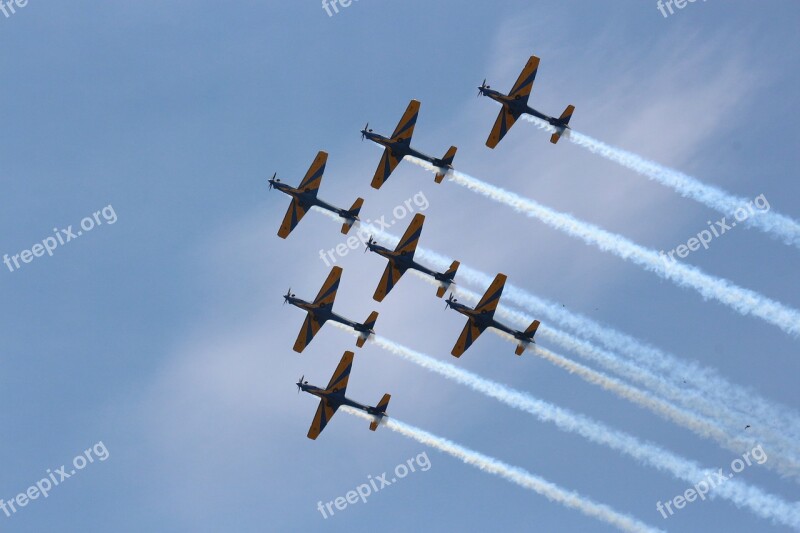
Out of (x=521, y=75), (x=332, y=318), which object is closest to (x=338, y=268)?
(x=332, y=318)

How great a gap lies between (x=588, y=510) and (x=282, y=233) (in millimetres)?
35430

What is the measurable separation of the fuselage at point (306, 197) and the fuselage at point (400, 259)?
13.9 ft

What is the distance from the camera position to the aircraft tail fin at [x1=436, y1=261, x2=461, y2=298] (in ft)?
367

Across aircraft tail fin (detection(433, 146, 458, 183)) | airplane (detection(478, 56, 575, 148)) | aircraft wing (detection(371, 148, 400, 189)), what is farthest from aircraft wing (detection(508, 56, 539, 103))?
aircraft wing (detection(371, 148, 400, 189))

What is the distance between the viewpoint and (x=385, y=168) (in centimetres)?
11606

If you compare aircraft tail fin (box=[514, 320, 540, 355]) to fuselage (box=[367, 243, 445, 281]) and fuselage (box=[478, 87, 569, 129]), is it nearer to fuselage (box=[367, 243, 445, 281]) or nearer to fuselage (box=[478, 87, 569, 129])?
fuselage (box=[367, 243, 445, 281])

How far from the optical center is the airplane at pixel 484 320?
4333 inches

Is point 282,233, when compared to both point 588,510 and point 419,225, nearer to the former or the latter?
point 419,225

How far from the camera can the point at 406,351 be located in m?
114

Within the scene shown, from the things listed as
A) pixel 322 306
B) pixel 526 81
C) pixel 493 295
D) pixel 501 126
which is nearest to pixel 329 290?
pixel 322 306

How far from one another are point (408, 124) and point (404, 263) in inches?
470

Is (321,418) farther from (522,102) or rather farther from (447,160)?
(522,102)

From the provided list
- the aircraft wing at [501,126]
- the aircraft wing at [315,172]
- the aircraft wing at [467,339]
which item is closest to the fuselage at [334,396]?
the aircraft wing at [467,339]

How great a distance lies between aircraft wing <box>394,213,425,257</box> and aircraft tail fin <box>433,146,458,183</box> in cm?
378
